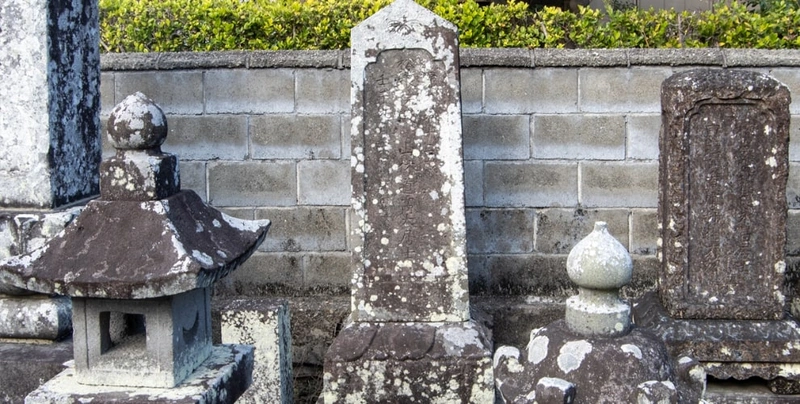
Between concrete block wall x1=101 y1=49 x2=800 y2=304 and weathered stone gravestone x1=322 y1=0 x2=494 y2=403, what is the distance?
0.74m

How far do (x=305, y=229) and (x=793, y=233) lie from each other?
3111mm

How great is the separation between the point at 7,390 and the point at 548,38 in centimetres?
391

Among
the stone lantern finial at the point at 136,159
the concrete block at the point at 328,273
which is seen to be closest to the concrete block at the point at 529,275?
the concrete block at the point at 328,273

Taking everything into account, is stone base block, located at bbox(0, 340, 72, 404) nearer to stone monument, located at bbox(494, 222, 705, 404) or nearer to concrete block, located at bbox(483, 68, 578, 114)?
stone monument, located at bbox(494, 222, 705, 404)

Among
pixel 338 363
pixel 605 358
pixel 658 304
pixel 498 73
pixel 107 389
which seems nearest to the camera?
pixel 605 358

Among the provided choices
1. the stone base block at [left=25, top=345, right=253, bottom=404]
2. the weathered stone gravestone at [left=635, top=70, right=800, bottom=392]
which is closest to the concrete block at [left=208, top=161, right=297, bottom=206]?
the weathered stone gravestone at [left=635, top=70, right=800, bottom=392]

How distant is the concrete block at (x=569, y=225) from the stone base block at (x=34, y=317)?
305 centimetres

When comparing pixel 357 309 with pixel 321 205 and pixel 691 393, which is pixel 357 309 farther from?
pixel 691 393

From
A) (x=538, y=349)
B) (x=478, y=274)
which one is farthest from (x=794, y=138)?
(x=538, y=349)

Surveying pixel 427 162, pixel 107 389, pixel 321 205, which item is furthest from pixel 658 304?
pixel 107 389

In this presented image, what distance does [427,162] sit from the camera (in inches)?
201

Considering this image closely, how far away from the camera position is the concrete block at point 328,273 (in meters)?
5.98

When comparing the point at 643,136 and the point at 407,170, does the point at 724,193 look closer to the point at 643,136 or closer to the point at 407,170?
the point at 643,136

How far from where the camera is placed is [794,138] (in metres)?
5.73
